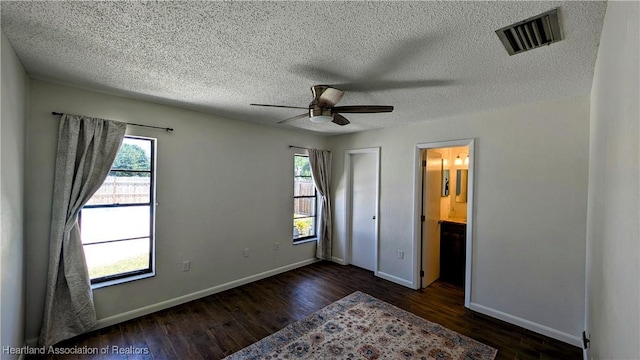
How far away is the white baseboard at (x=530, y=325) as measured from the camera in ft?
8.25

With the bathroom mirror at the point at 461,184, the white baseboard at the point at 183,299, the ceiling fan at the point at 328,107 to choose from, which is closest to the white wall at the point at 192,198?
the white baseboard at the point at 183,299

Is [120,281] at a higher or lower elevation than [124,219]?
lower

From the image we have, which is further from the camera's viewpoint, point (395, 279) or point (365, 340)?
point (395, 279)

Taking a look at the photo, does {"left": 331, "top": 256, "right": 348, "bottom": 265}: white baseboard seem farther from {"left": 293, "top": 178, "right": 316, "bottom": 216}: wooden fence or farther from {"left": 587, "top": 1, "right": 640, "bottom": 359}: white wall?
{"left": 587, "top": 1, "right": 640, "bottom": 359}: white wall

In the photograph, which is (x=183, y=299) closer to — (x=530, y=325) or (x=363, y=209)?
(x=363, y=209)

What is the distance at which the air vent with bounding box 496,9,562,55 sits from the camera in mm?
1360

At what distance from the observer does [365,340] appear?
252 cm

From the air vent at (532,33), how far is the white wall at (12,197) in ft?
10.0

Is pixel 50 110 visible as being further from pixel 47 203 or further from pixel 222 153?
pixel 222 153

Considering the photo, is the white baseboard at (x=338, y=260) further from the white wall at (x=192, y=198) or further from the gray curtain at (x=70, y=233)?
the gray curtain at (x=70, y=233)

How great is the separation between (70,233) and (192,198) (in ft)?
3.83

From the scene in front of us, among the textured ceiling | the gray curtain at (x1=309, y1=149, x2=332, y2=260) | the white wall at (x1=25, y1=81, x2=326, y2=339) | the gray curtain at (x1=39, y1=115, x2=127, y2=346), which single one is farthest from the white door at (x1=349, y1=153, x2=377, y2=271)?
the gray curtain at (x1=39, y1=115, x2=127, y2=346)

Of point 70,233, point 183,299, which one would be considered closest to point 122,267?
point 70,233

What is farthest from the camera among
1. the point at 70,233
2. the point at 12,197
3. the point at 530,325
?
the point at 530,325
